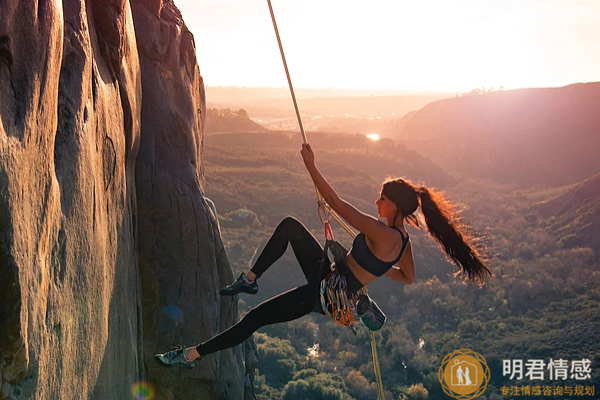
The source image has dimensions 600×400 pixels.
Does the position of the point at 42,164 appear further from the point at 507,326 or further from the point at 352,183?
the point at 352,183

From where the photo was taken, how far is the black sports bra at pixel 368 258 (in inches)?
201

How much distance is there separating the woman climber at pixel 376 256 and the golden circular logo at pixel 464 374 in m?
24.2

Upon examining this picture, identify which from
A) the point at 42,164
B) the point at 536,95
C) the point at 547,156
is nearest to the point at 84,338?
the point at 42,164

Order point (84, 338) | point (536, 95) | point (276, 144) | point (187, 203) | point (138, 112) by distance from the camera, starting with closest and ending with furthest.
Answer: point (84, 338), point (138, 112), point (187, 203), point (276, 144), point (536, 95)

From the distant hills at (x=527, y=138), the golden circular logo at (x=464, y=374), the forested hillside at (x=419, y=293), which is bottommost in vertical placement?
the golden circular logo at (x=464, y=374)

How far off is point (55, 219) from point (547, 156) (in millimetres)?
86127

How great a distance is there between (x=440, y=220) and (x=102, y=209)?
290 centimetres

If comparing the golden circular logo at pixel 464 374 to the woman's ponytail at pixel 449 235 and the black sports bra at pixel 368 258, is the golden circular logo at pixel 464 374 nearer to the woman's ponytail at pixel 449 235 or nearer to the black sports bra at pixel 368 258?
the woman's ponytail at pixel 449 235

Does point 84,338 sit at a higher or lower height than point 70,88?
lower


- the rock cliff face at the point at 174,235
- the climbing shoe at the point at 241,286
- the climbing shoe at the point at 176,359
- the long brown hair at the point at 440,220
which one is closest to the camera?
the long brown hair at the point at 440,220

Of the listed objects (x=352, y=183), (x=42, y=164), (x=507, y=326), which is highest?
(x=42, y=164)

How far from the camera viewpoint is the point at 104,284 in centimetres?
478

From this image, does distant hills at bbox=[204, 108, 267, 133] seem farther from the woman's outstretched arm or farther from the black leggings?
the woman's outstretched arm

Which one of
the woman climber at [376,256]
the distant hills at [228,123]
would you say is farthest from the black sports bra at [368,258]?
the distant hills at [228,123]
